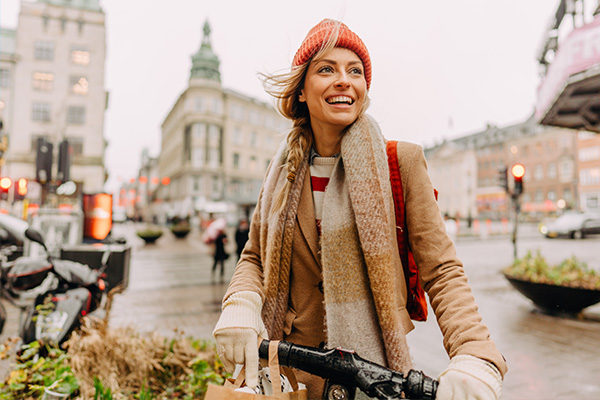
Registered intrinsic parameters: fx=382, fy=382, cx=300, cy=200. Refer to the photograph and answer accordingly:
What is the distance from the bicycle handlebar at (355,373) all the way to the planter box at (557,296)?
5986 mm

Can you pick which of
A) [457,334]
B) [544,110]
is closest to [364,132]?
[457,334]

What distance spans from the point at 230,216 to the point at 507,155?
46.3 m

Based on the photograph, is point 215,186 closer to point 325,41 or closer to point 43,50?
point 43,50

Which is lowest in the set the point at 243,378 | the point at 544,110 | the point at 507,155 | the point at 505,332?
the point at 505,332

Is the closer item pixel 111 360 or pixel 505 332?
pixel 111 360

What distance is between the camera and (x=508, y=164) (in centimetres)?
5997

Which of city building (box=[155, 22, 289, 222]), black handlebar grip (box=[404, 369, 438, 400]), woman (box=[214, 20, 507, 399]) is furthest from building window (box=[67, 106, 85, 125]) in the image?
black handlebar grip (box=[404, 369, 438, 400])

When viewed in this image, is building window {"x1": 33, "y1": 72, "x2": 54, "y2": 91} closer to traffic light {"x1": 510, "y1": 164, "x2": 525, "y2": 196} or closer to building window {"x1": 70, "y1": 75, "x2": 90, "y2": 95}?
building window {"x1": 70, "y1": 75, "x2": 90, "y2": 95}

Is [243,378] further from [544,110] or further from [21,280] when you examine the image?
[544,110]

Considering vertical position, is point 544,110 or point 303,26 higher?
point 544,110

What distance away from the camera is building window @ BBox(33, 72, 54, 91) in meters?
33.6

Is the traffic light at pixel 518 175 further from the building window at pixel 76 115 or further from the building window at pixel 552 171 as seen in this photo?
the building window at pixel 552 171

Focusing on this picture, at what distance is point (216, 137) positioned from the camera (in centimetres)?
5209

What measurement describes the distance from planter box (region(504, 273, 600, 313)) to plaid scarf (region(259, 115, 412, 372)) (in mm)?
5724
